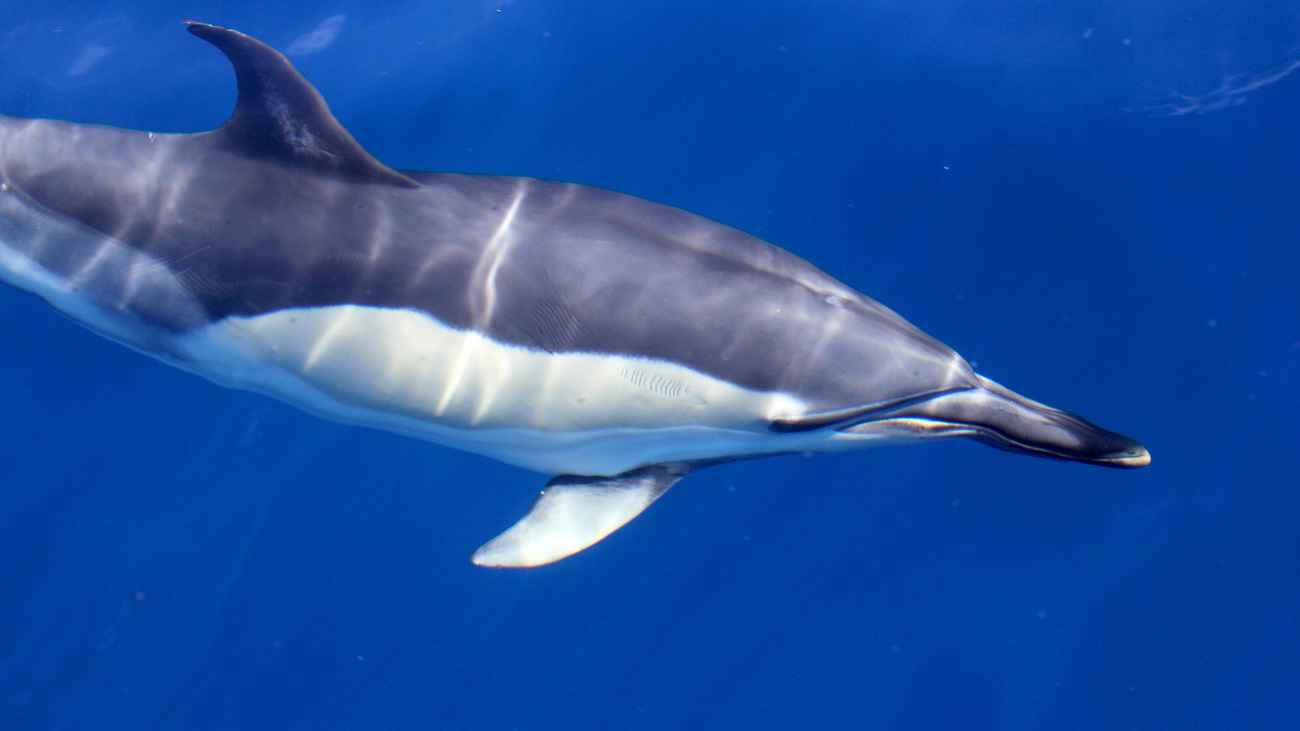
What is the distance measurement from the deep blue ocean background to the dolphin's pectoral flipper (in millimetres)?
1502

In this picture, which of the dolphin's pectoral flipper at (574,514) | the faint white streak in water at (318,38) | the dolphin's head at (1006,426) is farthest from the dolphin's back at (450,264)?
the faint white streak in water at (318,38)

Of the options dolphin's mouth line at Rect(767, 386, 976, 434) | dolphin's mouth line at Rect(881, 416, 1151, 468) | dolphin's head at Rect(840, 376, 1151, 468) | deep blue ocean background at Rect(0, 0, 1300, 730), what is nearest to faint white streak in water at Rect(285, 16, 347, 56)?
deep blue ocean background at Rect(0, 0, 1300, 730)

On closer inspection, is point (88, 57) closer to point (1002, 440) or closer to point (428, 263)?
point (428, 263)

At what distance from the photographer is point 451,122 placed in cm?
520

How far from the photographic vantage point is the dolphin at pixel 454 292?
2.86 meters

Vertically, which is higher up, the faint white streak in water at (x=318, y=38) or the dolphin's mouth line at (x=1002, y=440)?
the dolphin's mouth line at (x=1002, y=440)

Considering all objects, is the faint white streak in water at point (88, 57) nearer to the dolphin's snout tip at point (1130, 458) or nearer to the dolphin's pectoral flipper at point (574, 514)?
the dolphin's pectoral flipper at point (574, 514)

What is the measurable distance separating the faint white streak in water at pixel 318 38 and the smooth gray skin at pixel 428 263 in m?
2.47

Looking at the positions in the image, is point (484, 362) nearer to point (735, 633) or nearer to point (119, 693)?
point (735, 633)

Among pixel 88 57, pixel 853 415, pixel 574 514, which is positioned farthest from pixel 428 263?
pixel 88 57

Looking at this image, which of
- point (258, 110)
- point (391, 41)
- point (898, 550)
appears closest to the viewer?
point (258, 110)

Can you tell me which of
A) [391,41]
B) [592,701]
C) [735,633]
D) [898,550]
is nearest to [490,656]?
[592,701]

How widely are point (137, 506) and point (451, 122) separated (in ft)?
10.7

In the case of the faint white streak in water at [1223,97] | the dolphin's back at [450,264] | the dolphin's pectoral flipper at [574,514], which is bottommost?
the dolphin's pectoral flipper at [574,514]
